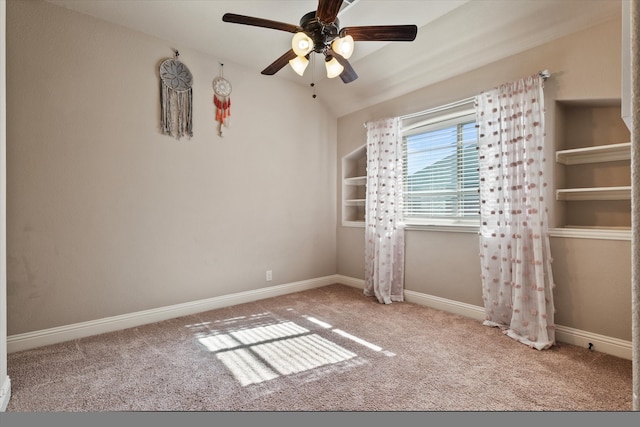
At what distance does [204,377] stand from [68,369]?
3.19 ft

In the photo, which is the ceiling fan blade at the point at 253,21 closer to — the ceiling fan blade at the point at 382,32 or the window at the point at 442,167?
the ceiling fan blade at the point at 382,32

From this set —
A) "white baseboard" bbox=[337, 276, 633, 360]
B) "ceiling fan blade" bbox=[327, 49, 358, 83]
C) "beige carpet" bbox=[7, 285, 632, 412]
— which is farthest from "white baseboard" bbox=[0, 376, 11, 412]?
"white baseboard" bbox=[337, 276, 633, 360]

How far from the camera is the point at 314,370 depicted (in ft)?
6.95

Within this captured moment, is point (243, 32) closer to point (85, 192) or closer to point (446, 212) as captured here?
point (85, 192)

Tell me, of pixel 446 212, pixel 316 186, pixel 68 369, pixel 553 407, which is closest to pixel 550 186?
pixel 446 212

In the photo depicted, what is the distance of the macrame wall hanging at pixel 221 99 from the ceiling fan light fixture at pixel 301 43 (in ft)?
4.90

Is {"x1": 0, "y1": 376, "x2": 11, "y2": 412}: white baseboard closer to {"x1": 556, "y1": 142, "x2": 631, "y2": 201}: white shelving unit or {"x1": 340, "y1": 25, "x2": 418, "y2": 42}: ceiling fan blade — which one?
{"x1": 340, "y1": 25, "x2": 418, "y2": 42}: ceiling fan blade

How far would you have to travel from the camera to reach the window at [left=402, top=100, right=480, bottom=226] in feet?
10.7

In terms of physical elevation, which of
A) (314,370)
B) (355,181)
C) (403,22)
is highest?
(403,22)

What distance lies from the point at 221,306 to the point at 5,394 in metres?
1.84

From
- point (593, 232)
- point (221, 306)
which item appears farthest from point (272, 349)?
point (593, 232)

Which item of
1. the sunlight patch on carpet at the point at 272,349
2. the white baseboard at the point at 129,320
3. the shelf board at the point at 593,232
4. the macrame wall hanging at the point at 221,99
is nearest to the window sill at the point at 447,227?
the shelf board at the point at 593,232

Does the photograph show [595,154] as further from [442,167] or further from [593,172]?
[442,167]

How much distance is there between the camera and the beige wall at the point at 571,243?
228 centimetres
